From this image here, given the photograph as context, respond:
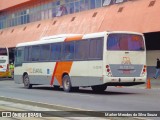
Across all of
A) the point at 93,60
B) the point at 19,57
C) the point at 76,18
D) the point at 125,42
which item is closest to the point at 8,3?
the point at 76,18

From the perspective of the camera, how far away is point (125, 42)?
20.3 m

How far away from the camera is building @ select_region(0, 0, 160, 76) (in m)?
33.9

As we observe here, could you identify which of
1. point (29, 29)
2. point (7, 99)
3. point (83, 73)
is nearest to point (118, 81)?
point (83, 73)

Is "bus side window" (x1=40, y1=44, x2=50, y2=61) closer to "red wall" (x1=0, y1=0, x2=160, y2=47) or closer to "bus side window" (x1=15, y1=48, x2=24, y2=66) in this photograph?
"bus side window" (x1=15, y1=48, x2=24, y2=66)

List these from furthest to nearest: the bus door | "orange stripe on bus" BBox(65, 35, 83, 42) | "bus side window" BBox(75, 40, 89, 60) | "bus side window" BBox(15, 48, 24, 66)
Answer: "bus side window" BBox(15, 48, 24, 66)
"orange stripe on bus" BBox(65, 35, 83, 42)
"bus side window" BBox(75, 40, 89, 60)
the bus door

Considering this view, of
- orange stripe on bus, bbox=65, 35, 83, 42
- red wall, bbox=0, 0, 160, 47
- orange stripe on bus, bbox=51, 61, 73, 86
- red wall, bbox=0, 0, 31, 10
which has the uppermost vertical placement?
red wall, bbox=0, 0, 31, 10

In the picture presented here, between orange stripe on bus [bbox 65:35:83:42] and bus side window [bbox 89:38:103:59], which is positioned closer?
bus side window [bbox 89:38:103:59]

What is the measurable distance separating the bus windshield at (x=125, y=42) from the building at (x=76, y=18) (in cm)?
1135

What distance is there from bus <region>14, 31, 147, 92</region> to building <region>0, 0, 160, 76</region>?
1065 centimetres

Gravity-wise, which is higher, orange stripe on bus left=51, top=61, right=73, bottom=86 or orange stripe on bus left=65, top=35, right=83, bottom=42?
orange stripe on bus left=65, top=35, right=83, bottom=42

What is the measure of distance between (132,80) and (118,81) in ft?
2.43

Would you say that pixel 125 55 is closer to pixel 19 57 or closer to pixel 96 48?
pixel 96 48

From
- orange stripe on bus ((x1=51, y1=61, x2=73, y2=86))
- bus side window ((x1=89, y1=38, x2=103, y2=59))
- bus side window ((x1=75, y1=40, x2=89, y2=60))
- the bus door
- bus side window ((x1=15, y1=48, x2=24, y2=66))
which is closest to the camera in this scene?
the bus door

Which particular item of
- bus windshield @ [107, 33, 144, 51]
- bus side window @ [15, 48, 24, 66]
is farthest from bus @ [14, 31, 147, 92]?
bus side window @ [15, 48, 24, 66]
